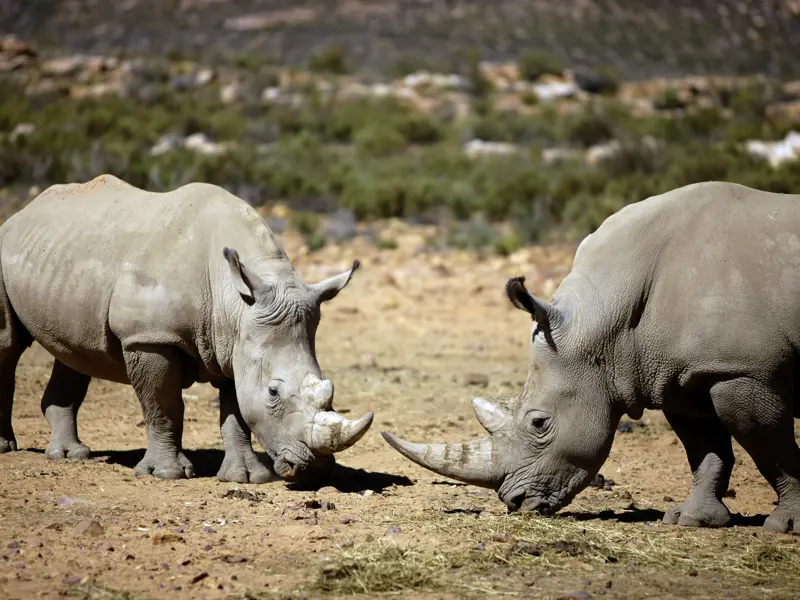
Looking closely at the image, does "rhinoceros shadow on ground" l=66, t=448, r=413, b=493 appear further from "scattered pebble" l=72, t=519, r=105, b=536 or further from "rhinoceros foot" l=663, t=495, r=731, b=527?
"rhinoceros foot" l=663, t=495, r=731, b=527

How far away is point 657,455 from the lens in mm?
8625

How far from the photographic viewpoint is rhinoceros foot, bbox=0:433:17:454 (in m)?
8.32

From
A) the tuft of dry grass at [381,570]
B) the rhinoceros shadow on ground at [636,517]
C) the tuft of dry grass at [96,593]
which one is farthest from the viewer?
the rhinoceros shadow on ground at [636,517]

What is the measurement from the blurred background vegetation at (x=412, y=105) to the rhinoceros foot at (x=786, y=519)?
10.9 metres

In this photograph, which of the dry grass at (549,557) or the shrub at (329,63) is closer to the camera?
the dry grass at (549,557)

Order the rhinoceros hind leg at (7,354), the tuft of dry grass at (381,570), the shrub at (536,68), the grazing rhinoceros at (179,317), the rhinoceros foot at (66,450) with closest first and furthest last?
1. the tuft of dry grass at (381,570)
2. the grazing rhinoceros at (179,317)
3. the rhinoceros foot at (66,450)
4. the rhinoceros hind leg at (7,354)
5. the shrub at (536,68)

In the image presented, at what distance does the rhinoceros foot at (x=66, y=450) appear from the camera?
8.14 m

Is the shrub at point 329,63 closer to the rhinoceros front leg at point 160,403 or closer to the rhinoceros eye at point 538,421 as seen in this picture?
the rhinoceros front leg at point 160,403

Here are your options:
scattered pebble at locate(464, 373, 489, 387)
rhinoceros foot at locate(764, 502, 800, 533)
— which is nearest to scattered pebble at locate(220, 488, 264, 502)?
rhinoceros foot at locate(764, 502, 800, 533)

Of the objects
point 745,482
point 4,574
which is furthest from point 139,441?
point 745,482

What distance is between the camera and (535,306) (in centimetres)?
616

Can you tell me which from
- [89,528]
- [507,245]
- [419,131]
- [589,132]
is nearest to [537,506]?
[89,528]

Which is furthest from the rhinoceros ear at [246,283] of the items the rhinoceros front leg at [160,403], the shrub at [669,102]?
the shrub at [669,102]

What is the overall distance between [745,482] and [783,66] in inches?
1776
